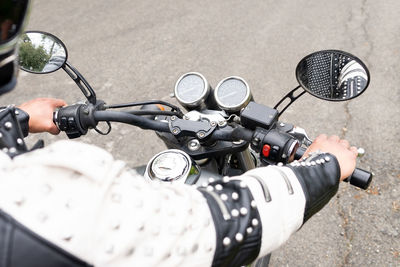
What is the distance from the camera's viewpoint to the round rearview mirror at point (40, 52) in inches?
62.1

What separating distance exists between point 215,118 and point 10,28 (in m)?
0.78

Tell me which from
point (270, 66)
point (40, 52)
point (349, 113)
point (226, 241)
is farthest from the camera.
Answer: point (270, 66)

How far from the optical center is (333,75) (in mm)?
1445

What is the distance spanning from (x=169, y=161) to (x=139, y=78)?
2.76 meters

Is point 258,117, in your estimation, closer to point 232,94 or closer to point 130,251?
point 232,94

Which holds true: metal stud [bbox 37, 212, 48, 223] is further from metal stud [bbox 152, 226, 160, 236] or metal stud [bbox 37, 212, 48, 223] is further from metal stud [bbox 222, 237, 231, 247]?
metal stud [bbox 222, 237, 231, 247]

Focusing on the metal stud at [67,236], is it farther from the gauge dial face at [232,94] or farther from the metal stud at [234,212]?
the gauge dial face at [232,94]

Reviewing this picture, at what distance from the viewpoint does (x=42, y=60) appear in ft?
5.28

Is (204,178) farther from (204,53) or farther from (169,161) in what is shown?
(204,53)

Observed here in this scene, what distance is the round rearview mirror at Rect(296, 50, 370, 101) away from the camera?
1.41 metres

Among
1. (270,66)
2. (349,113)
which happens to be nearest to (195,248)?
(349,113)

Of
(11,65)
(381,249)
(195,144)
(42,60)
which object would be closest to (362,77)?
(195,144)

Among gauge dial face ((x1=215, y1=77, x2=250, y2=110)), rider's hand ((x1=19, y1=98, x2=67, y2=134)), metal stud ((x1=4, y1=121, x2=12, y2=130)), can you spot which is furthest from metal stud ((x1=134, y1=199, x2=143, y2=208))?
rider's hand ((x1=19, y1=98, x2=67, y2=134))

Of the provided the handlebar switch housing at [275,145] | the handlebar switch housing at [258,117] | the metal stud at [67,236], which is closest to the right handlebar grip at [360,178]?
the handlebar switch housing at [275,145]
